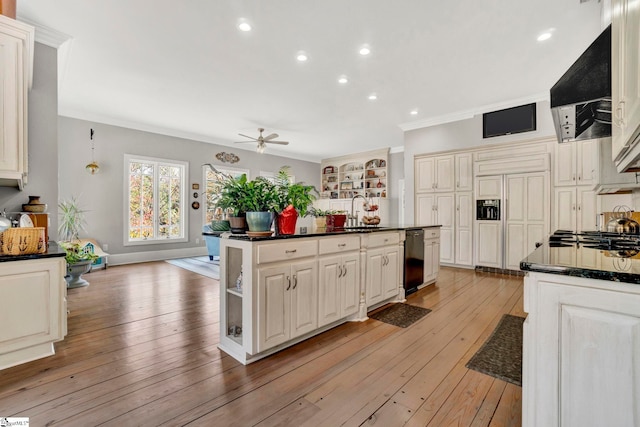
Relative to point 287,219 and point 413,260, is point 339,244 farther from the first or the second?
point 413,260

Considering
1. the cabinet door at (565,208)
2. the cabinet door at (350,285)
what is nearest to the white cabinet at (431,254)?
the cabinet door at (350,285)

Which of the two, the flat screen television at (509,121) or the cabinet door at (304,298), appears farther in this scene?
the flat screen television at (509,121)

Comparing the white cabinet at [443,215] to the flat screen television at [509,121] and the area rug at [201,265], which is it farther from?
the area rug at [201,265]

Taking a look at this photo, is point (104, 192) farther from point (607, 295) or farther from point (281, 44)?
point (607, 295)

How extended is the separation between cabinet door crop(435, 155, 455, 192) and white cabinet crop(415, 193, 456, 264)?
16 cm

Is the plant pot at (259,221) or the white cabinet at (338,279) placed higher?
the plant pot at (259,221)

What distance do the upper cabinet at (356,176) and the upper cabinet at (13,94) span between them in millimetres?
7106

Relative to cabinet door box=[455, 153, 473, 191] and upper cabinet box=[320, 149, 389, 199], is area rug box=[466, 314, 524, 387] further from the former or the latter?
upper cabinet box=[320, 149, 389, 199]

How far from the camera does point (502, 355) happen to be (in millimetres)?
2199

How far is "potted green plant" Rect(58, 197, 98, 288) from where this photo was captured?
4027mm

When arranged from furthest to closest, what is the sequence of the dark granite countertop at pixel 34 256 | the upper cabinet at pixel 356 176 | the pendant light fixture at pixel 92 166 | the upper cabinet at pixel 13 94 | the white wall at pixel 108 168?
the upper cabinet at pixel 356 176 → the pendant light fixture at pixel 92 166 → the white wall at pixel 108 168 → the upper cabinet at pixel 13 94 → the dark granite countertop at pixel 34 256

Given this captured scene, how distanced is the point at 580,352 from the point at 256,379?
1.67 meters

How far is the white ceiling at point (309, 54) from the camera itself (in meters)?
2.68

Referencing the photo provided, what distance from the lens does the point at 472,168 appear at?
5.37m
